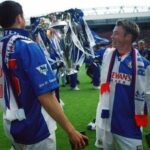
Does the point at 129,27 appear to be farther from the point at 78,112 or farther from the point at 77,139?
the point at 78,112

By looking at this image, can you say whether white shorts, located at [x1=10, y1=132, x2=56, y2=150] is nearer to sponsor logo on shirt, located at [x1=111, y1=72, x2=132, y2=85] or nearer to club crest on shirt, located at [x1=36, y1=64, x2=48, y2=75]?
club crest on shirt, located at [x1=36, y1=64, x2=48, y2=75]

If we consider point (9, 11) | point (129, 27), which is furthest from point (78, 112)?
point (9, 11)

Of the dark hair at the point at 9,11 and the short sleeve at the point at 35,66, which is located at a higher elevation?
the dark hair at the point at 9,11

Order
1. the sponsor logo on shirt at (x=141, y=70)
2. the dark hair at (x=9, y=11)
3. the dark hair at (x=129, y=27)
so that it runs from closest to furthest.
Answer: the dark hair at (x=9, y=11) < the sponsor logo on shirt at (x=141, y=70) < the dark hair at (x=129, y=27)

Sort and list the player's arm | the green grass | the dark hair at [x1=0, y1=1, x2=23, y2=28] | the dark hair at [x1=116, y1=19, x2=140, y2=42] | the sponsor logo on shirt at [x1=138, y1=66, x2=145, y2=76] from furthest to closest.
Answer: the green grass → the dark hair at [x1=116, y1=19, x2=140, y2=42] → the sponsor logo on shirt at [x1=138, y1=66, x2=145, y2=76] → the dark hair at [x1=0, y1=1, x2=23, y2=28] → the player's arm

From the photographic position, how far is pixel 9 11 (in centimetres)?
304

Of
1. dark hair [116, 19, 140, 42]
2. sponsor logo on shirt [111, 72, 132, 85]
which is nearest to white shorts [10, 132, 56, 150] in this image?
sponsor logo on shirt [111, 72, 132, 85]

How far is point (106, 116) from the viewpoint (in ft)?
13.5

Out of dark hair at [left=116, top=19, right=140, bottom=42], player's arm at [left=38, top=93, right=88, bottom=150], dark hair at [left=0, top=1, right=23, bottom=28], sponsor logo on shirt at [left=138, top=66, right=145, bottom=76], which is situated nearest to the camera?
player's arm at [left=38, top=93, right=88, bottom=150]

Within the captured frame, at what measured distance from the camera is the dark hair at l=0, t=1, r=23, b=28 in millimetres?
3041

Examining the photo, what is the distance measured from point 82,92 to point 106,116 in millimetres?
10381

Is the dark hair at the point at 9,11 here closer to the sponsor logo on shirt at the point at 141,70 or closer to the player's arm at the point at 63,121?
the player's arm at the point at 63,121

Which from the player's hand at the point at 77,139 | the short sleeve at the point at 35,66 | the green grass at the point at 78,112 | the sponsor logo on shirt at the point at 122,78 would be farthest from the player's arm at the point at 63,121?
the green grass at the point at 78,112

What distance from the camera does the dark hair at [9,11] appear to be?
3.04 metres
